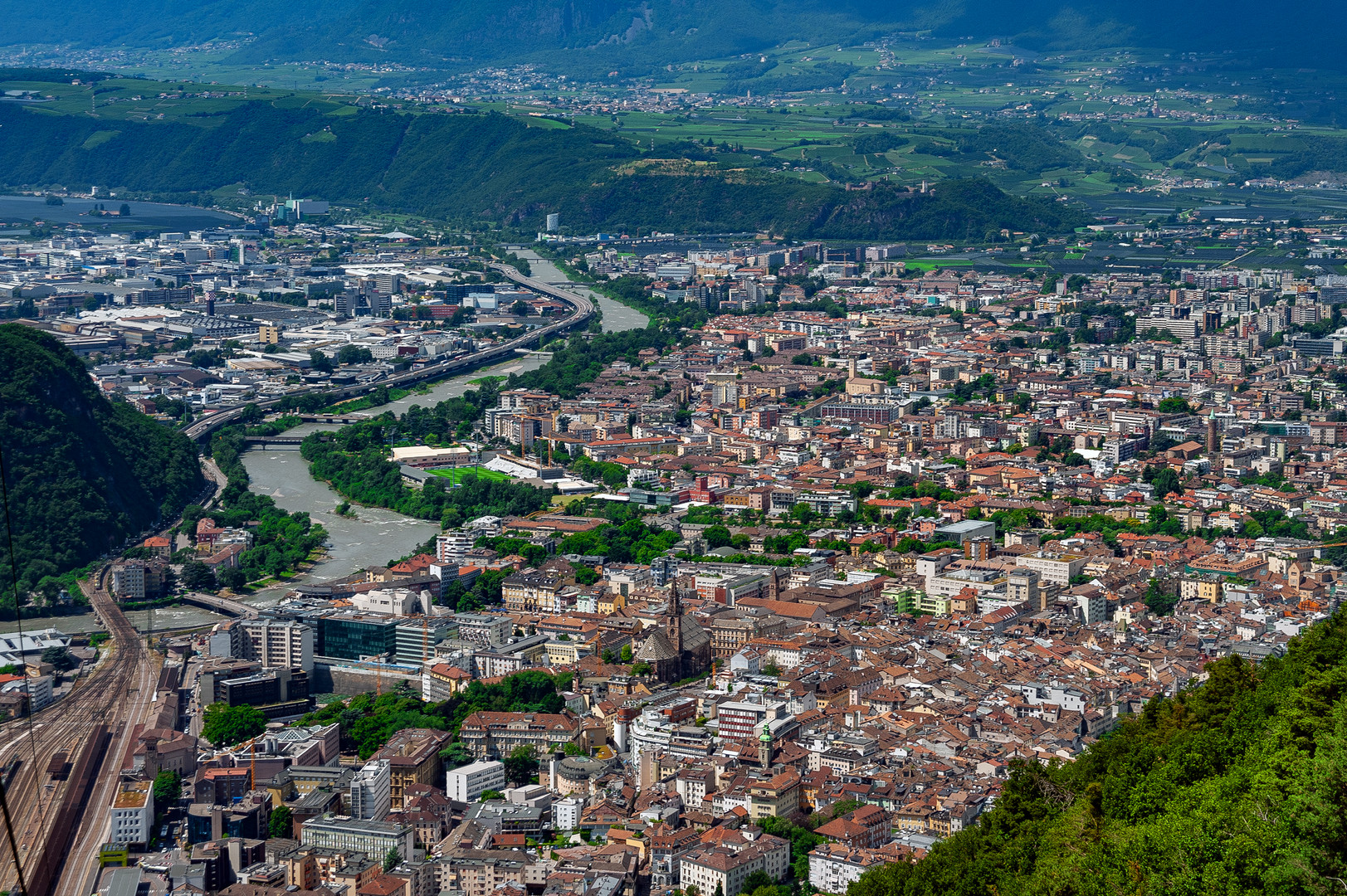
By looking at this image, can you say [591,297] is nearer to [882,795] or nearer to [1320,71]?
[882,795]

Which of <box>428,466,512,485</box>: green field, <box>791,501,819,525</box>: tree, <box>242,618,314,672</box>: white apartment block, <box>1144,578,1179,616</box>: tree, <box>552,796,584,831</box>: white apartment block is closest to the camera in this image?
<box>552,796,584,831</box>: white apartment block

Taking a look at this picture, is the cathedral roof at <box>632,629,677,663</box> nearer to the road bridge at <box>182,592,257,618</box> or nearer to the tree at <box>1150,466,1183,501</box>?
the road bridge at <box>182,592,257,618</box>

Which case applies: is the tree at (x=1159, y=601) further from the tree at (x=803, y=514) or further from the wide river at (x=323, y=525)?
the wide river at (x=323, y=525)

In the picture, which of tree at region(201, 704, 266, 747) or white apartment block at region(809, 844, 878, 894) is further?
tree at region(201, 704, 266, 747)

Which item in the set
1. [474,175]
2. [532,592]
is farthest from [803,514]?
[474,175]

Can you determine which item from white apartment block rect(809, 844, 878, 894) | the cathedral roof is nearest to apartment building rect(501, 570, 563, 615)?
the cathedral roof

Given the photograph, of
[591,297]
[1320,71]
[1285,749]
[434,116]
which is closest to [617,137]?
[434,116]
